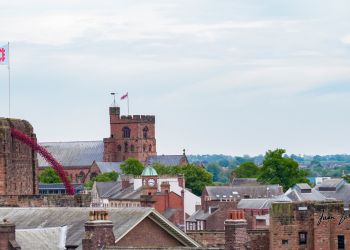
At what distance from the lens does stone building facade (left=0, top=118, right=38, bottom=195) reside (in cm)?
10488

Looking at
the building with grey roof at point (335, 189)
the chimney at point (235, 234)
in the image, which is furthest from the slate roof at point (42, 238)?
the building with grey roof at point (335, 189)

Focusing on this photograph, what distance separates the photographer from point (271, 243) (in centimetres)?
8325

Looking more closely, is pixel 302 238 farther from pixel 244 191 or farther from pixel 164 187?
pixel 164 187

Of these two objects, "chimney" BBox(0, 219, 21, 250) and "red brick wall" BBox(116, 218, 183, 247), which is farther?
"red brick wall" BBox(116, 218, 183, 247)

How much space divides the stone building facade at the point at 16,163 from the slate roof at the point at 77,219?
31.5 meters

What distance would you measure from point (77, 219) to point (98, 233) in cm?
1001

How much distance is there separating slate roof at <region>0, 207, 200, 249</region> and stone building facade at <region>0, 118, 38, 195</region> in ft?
103

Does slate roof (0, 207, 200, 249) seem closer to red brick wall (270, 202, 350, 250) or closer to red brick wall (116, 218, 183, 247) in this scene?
red brick wall (116, 218, 183, 247)

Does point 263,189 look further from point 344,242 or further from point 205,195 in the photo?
Answer: point 344,242

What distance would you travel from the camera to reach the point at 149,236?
6531 centimetres

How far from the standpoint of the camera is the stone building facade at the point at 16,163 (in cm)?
10488

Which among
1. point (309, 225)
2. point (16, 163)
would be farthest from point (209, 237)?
point (16, 163)

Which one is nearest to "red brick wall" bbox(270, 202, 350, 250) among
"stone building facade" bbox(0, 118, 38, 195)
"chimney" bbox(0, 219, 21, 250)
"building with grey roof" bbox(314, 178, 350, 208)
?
"stone building facade" bbox(0, 118, 38, 195)

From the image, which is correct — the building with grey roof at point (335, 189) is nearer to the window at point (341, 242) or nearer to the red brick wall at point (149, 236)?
the window at point (341, 242)
